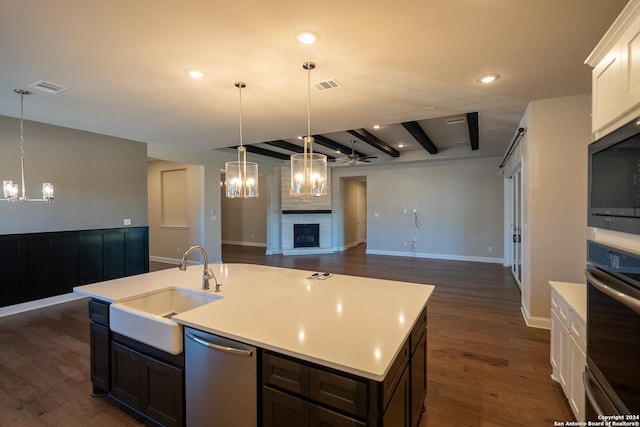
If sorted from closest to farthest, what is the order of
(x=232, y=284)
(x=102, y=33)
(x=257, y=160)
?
(x=102, y=33) → (x=232, y=284) → (x=257, y=160)

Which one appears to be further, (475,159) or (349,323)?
(475,159)

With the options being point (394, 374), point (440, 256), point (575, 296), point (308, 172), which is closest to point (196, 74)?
point (308, 172)

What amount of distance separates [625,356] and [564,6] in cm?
193

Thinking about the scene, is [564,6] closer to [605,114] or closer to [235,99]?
[605,114]

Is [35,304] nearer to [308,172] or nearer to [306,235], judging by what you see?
[308,172]

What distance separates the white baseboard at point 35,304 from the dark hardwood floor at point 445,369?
0.54ft

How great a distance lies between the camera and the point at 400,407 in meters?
1.42

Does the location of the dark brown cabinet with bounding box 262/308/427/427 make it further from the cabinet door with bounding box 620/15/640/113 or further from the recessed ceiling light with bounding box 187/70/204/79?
the recessed ceiling light with bounding box 187/70/204/79

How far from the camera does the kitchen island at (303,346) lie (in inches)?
47.4

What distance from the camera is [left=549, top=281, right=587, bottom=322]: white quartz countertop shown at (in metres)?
1.84

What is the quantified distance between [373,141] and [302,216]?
358cm

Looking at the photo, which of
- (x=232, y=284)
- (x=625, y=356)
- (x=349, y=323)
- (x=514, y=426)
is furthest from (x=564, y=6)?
(x=232, y=284)

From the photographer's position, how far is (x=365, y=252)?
896 centimetres

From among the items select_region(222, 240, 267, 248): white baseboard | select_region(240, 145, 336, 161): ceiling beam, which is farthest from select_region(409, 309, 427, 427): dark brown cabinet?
select_region(222, 240, 267, 248): white baseboard
